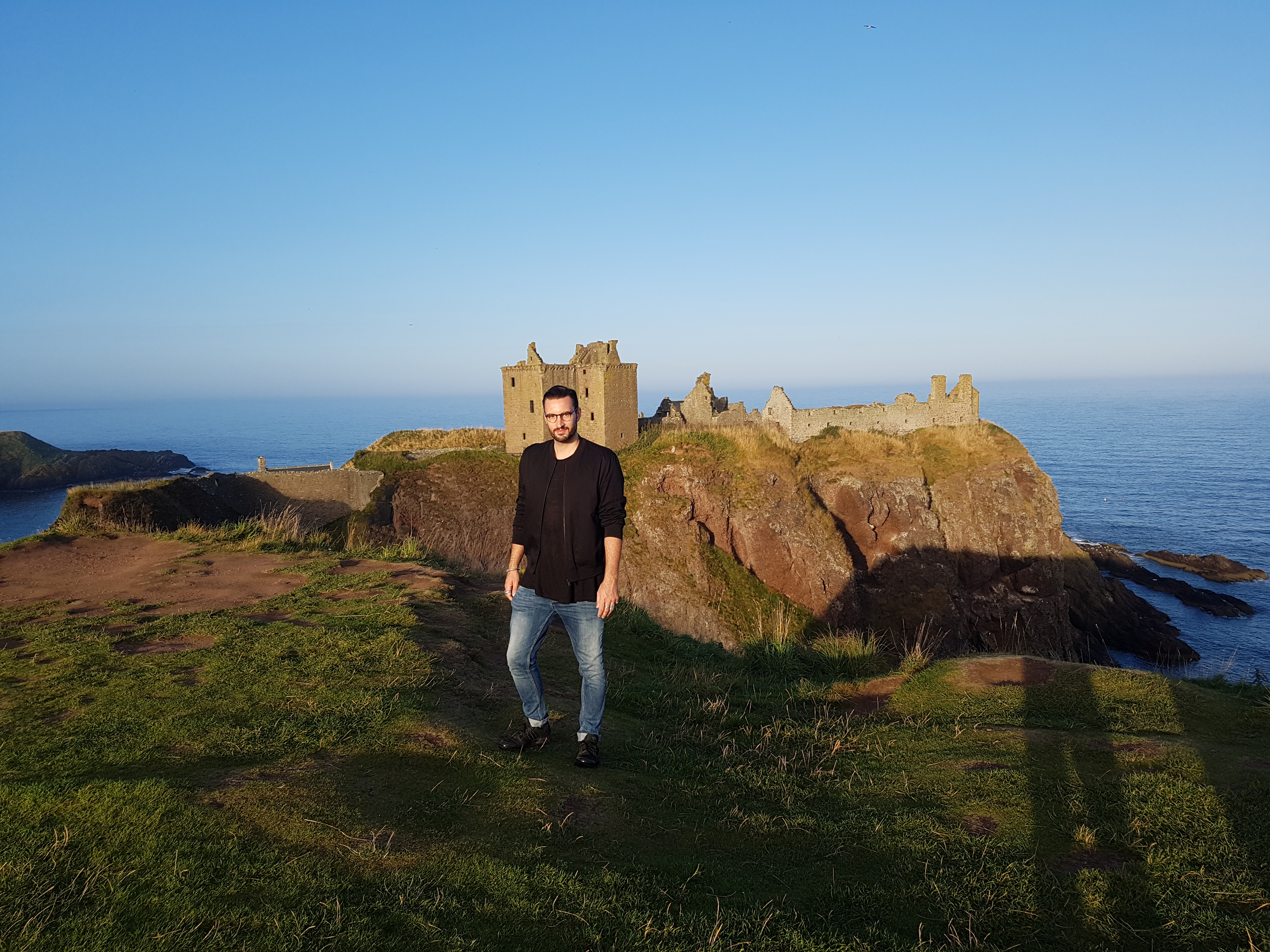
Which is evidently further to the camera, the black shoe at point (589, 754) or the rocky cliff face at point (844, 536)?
the rocky cliff face at point (844, 536)

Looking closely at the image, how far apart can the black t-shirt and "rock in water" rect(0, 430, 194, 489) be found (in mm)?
85432

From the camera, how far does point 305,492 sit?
30203 millimetres

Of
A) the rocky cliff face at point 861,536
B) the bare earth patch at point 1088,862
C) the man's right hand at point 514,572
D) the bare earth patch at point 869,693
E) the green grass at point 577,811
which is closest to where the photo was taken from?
the green grass at point 577,811

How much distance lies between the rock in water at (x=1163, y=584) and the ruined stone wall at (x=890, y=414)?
16.3m

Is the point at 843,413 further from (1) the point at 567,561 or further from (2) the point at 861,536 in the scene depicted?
(1) the point at 567,561

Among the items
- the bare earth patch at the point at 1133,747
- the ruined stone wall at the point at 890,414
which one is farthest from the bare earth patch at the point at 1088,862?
the ruined stone wall at the point at 890,414

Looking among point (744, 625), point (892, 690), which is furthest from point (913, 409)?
point (892, 690)

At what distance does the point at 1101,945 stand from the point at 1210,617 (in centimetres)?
4431

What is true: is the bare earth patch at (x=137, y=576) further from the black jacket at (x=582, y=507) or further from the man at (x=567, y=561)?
the black jacket at (x=582, y=507)

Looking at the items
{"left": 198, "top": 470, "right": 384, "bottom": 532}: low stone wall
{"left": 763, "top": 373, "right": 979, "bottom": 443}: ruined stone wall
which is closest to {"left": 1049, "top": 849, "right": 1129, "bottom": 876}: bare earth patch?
{"left": 763, "top": 373, "right": 979, "bottom": 443}: ruined stone wall

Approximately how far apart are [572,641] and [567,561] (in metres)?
0.69

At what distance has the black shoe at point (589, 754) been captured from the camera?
17.6ft

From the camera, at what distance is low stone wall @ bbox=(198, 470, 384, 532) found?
28.5 meters

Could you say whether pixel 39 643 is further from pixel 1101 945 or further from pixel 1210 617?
pixel 1210 617
